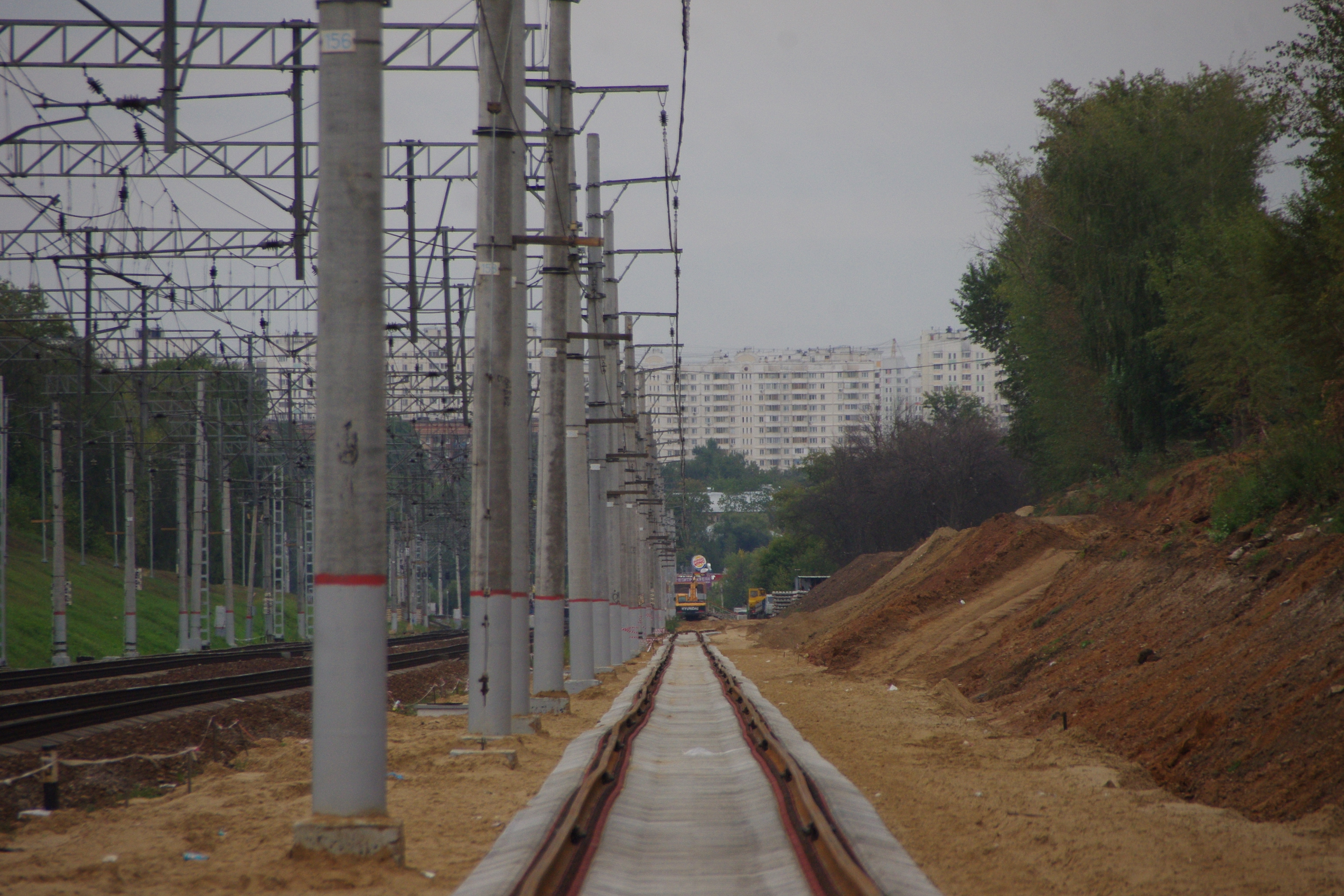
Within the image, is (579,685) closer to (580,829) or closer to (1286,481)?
(1286,481)

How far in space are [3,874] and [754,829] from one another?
5.40 metres

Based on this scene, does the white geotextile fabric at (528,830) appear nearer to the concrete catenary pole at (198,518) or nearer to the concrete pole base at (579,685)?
the concrete pole base at (579,685)

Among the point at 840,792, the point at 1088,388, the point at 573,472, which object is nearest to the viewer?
the point at 840,792

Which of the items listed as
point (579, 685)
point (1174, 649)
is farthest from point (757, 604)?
point (1174, 649)

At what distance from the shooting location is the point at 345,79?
8.46 metres

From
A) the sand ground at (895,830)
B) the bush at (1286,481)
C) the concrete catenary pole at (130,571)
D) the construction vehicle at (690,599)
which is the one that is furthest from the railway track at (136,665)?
the construction vehicle at (690,599)

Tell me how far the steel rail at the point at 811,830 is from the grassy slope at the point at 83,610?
124 ft

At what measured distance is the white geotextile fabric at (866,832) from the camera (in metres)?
7.61

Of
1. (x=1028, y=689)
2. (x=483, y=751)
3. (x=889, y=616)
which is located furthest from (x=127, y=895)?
(x=889, y=616)

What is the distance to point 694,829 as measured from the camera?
34.1 feet

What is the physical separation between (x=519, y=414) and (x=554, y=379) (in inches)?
179

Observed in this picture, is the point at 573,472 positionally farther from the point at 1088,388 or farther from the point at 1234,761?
the point at 1088,388

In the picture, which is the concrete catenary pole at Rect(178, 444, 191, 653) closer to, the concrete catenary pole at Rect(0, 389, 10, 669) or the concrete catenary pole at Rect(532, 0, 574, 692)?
the concrete catenary pole at Rect(0, 389, 10, 669)

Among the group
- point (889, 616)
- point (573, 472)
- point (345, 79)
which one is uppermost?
point (345, 79)
